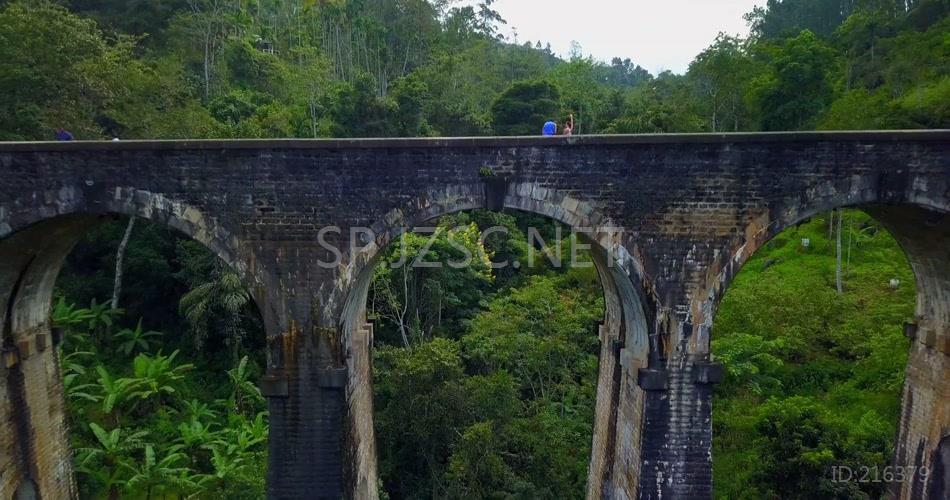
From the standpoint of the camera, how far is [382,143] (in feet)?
24.4

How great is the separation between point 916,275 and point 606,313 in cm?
440

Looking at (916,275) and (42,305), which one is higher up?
(916,275)

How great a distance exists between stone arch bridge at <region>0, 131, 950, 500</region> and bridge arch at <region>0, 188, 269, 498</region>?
0.14 ft

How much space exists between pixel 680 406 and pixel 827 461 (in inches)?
172

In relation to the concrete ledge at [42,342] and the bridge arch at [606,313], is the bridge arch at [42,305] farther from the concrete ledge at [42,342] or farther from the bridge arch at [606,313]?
the bridge arch at [606,313]

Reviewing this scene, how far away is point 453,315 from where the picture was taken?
1919cm

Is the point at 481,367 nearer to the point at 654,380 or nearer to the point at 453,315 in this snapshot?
the point at 453,315

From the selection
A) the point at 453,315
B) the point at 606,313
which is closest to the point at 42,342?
the point at 606,313

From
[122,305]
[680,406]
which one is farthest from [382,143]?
[122,305]

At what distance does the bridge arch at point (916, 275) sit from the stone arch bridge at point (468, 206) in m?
0.03

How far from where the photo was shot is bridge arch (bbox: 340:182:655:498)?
7648 mm

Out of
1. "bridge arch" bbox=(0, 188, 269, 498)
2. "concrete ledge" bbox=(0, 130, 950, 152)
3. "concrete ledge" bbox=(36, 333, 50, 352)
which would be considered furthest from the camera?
"concrete ledge" bbox=(36, 333, 50, 352)

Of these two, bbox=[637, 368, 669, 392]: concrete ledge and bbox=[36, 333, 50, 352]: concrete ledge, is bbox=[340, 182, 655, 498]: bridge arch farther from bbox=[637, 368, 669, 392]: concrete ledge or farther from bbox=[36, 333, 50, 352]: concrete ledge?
bbox=[36, 333, 50, 352]: concrete ledge

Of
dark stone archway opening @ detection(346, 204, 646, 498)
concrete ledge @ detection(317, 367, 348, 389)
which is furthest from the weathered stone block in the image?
dark stone archway opening @ detection(346, 204, 646, 498)
